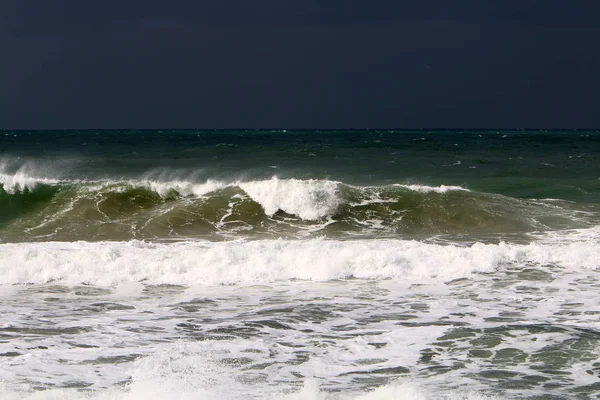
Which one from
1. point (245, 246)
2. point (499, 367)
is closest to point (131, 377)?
point (499, 367)

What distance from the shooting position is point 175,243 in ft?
46.6

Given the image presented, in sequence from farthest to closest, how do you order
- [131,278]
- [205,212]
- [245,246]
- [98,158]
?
1. [98,158]
2. [205,212]
3. [245,246]
4. [131,278]

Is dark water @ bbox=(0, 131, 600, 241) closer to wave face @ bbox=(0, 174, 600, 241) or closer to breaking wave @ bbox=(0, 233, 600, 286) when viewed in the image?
wave face @ bbox=(0, 174, 600, 241)

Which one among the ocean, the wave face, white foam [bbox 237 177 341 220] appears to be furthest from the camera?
white foam [bbox 237 177 341 220]

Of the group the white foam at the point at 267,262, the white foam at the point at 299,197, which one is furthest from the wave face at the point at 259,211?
the white foam at the point at 267,262

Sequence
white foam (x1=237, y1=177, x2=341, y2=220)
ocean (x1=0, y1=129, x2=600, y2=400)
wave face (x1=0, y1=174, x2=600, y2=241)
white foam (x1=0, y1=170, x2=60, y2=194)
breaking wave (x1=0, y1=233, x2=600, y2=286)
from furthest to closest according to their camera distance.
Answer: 1. white foam (x1=0, y1=170, x2=60, y2=194)
2. white foam (x1=237, y1=177, x2=341, y2=220)
3. wave face (x1=0, y1=174, x2=600, y2=241)
4. breaking wave (x1=0, y1=233, x2=600, y2=286)
5. ocean (x1=0, y1=129, x2=600, y2=400)

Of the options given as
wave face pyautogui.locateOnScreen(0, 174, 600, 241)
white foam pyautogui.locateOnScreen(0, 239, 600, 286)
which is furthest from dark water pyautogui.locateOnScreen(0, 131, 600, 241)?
white foam pyautogui.locateOnScreen(0, 239, 600, 286)

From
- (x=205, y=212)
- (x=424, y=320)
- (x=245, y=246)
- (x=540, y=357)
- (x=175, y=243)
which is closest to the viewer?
(x=540, y=357)

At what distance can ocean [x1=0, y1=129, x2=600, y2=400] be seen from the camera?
654cm

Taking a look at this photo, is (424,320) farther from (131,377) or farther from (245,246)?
(245,246)

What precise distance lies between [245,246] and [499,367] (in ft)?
21.3

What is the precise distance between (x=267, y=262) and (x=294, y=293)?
1645 millimetres

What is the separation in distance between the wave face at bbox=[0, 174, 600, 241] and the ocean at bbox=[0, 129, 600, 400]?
0.07m

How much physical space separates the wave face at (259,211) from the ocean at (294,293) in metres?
0.07
